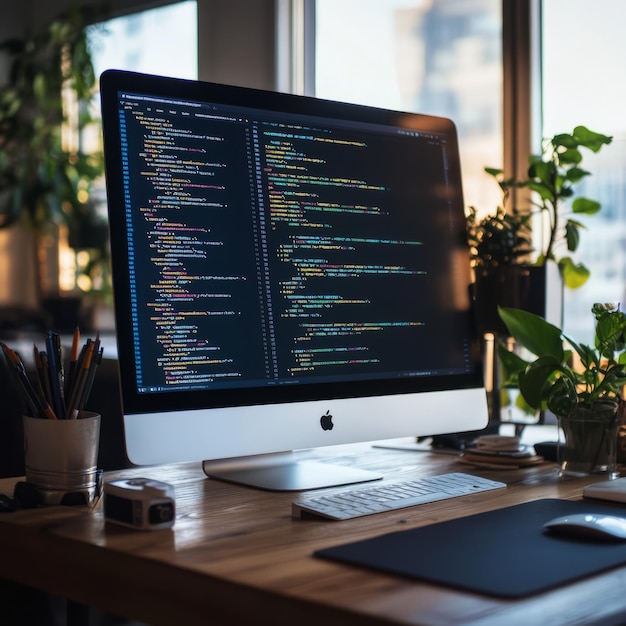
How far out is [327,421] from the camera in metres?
1.30

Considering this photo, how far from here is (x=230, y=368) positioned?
121 centimetres

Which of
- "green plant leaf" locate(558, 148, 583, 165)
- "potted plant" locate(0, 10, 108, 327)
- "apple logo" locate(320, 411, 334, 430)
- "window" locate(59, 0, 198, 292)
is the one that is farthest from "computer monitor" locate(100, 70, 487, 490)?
"potted plant" locate(0, 10, 108, 327)

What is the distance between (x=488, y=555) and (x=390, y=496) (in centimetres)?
28

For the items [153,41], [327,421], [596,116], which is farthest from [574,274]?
[153,41]

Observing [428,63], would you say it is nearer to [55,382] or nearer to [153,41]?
[153,41]

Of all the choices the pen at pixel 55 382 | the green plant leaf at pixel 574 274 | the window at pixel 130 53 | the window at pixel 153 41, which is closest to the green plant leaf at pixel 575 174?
the green plant leaf at pixel 574 274

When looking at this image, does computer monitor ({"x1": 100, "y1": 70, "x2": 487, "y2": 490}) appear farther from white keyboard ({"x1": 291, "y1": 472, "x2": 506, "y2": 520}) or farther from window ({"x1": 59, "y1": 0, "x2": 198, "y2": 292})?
window ({"x1": 59, "y1": 0, "x2": 198, "y2": 292})

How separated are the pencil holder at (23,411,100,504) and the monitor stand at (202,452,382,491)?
0.78ft

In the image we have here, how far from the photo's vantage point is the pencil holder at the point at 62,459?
1.10 meters

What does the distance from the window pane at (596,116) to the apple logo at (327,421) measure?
1158mm

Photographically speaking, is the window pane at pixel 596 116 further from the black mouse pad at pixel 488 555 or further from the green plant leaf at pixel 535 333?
the black mouse pad at pixel 488 555

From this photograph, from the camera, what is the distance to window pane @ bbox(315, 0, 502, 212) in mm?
2488

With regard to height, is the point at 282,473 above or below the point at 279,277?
below

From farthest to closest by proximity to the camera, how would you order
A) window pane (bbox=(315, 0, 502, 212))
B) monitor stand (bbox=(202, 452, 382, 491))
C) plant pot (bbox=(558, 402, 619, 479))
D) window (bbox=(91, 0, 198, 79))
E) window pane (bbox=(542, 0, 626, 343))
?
window (bbox=(91, 0, 198, 79)) → window pane (bbox=(315, 0, 502, 212)) → window pane (bbox=(542, 0, 626, 343)) → plant pot (bbox=(558, 402, 619, 479)) → monitor stand (bbox=(202, 452, 382, 491))
